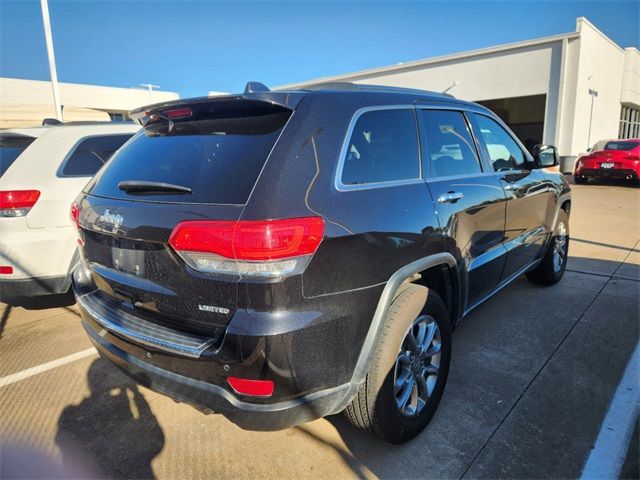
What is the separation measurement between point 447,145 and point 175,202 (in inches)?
73.0

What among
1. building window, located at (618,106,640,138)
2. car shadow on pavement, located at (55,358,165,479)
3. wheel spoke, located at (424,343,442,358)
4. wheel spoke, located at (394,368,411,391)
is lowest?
car shadow on pavement, located at (55,358,165,479)

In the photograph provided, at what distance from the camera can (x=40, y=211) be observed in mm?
3797

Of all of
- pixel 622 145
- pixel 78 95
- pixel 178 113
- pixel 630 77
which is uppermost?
pixel 630 77

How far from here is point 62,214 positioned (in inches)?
154

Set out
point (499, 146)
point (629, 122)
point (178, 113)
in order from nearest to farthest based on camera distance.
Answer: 1. point (178, 113)
2. point (499, 146)
3. point (629, 122)

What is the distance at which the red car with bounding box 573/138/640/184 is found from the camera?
14.2 m

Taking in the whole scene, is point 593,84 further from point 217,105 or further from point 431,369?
point 217,105

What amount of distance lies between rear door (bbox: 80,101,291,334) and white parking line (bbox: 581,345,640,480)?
6.61 ft

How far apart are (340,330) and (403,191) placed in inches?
33.8

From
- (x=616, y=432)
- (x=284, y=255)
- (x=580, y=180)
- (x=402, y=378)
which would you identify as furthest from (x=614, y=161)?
(x=284, y=255)

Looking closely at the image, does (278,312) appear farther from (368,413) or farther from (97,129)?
(97,129)

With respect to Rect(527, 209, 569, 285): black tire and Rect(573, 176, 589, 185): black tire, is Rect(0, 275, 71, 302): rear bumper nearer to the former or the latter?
Rect(527, 209, 569, 285): black tire

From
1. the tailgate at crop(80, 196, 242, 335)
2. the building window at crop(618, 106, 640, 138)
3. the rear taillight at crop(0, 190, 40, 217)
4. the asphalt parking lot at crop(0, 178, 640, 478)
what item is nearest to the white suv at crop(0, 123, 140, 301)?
the rear taillight at crop(0, 190, 40, 217)

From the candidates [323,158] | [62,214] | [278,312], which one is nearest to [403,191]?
[323,158]
